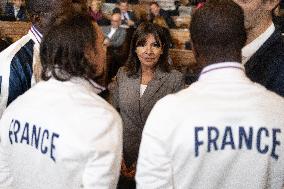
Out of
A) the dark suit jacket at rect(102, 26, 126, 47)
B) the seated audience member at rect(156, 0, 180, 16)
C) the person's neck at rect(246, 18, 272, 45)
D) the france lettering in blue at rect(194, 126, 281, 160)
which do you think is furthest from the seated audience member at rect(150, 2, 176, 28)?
the france lettering in blue at rect(194, 126, 281, 160)

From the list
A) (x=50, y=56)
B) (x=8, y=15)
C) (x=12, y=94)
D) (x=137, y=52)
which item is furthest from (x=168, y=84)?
(x=8, y=15)

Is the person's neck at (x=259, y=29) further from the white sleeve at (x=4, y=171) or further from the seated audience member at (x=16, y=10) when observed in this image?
the seated audience member at (x=16, y=10)

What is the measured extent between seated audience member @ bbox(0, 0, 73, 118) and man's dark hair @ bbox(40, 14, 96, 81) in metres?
0.36

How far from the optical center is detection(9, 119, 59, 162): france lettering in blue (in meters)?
1.29

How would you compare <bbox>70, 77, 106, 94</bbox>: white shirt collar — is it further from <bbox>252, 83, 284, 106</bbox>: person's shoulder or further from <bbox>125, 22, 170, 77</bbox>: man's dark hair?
<bbox>125, 22, 170, 77</bbox>: man's dark hair

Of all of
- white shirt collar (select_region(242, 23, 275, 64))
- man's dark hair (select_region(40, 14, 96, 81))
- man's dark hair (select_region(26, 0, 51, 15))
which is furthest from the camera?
man's dark hair (select_region(26, 0, 51, 15))

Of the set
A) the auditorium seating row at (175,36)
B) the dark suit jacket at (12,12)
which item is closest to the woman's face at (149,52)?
→ the auditorium seating row at (175,36)

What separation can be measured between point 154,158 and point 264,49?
2.08ft

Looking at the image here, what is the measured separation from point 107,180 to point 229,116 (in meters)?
0.41

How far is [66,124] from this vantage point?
1272 mm

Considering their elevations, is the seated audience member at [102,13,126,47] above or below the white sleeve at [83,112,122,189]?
below

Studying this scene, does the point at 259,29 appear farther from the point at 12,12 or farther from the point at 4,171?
the point at 12,12

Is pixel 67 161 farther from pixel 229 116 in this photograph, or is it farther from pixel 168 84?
→ pixel 168 84

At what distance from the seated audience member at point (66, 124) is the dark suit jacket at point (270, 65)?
0.56 m
